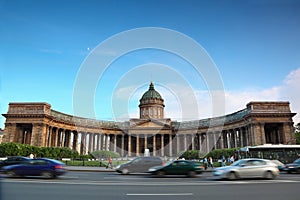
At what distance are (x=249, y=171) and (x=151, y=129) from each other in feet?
192

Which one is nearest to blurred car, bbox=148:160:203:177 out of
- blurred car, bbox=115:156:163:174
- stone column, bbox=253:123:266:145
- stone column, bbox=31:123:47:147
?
blurred car, bbox=115:156:163:174

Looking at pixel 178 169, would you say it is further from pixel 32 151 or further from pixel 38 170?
pixel 32 151

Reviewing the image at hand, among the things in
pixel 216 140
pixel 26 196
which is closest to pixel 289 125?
pixel 216 140

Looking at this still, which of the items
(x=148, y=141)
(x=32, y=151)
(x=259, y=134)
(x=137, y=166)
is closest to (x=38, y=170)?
(x=137, y=166)

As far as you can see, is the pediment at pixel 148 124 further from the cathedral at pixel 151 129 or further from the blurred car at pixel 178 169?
the blurred car at pixel 178 169

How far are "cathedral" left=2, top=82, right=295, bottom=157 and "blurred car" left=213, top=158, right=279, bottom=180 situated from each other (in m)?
37.4

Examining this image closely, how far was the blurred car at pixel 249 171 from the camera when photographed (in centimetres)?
1335

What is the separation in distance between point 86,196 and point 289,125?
5241 centimetres

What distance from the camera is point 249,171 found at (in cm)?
1352

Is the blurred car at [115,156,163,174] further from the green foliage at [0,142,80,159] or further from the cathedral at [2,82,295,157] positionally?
the cathedral at [2,82,295,157]

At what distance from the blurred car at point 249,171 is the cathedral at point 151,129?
123 feet

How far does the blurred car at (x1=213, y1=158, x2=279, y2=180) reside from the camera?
13352mm

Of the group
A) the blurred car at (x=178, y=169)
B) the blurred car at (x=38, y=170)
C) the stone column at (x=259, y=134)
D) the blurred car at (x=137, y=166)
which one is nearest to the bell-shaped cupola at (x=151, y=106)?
the stone column at (x=259, y=134)

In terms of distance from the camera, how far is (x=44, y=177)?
1411 centimetres
